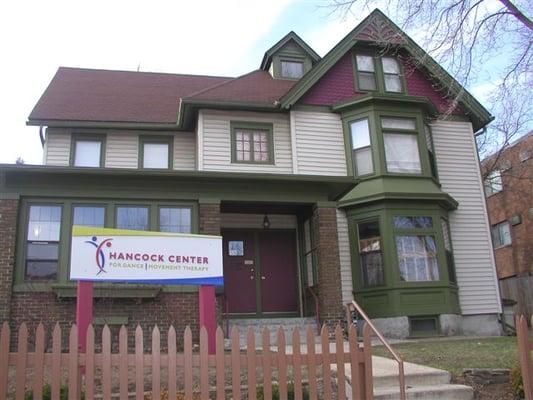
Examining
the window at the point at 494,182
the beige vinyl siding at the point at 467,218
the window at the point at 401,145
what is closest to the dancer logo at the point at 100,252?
the window at the point at 401,145

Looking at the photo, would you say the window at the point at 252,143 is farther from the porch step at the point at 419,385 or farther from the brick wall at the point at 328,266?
the porch step at the point at 419,385

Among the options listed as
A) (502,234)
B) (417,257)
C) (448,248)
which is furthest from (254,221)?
(502,234)

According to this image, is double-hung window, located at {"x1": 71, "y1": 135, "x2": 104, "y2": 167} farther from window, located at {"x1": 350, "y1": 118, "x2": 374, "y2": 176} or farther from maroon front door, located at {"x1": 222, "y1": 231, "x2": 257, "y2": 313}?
window, located at {"x1": 350, "y1": 118, "x2": 374, "y2": 176}

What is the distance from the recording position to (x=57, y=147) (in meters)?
15.6

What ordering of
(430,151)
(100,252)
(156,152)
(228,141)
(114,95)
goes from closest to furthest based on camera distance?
(100,252), (228,141), (156,152), (430,151), (114,95)

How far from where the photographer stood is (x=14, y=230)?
445 inches

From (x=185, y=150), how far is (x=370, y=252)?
19.7ft

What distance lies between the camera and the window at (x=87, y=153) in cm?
1567

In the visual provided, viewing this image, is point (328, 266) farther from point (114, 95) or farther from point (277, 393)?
point (114, 95)

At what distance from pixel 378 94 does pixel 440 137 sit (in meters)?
2.88

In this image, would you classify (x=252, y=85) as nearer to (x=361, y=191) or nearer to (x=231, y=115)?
(x=231, y=115)

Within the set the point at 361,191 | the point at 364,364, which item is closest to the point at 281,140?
the point at 361,191

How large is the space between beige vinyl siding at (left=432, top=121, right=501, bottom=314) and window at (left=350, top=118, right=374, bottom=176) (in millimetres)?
2565

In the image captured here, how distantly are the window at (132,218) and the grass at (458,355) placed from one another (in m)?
5.49
